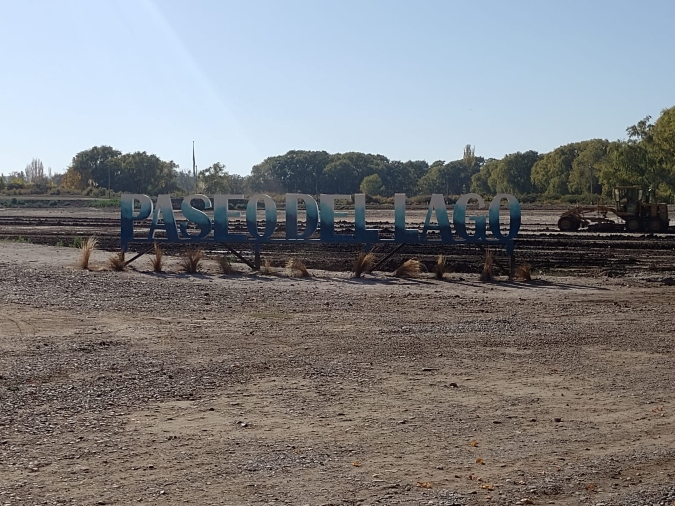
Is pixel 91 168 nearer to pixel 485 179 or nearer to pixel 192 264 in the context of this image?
pixel 485 179

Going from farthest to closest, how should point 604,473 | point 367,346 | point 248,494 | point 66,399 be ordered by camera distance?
point 367,346, point 66,399, point 604,473, point 248,494

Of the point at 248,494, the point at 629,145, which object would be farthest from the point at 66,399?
the point at 629,145

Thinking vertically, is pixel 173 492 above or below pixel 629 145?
below

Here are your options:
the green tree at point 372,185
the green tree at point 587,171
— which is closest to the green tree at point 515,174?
the green tree at point 372,185

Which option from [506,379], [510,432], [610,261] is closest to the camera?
[510,432]

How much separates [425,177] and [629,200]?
129m

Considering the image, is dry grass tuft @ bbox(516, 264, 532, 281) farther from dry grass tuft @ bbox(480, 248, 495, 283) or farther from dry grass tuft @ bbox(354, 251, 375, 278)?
dry grass tuft @ bbox(354, 251, 375, 278)

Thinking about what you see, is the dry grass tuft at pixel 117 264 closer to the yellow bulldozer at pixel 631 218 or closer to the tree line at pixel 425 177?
the yellow bulldozer at pixel 631 218

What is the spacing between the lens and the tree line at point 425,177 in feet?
290

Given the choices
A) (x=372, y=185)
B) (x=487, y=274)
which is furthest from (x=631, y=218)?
(x=372, y=185)

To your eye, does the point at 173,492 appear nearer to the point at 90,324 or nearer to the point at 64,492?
the point at 64,492

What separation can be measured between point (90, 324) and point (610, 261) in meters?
19.4

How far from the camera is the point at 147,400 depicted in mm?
10945

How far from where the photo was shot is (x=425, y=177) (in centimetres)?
18238
